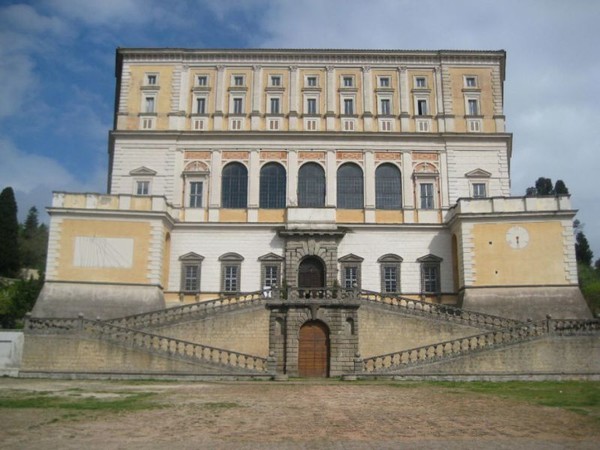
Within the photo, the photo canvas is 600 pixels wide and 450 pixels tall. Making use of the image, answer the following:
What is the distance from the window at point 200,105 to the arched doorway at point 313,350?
1677 centimetres

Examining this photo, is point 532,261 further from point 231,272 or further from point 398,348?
point 231,272

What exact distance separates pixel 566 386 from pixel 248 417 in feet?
47.8

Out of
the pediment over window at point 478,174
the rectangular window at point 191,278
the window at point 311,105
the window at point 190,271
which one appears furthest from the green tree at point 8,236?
the pediment over window at point 478,174

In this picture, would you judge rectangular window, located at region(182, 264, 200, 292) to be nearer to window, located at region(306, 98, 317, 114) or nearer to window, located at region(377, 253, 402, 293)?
Result: window, located at region(377, 253, 402, 293)

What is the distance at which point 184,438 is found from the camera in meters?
11.1

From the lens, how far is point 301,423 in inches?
508

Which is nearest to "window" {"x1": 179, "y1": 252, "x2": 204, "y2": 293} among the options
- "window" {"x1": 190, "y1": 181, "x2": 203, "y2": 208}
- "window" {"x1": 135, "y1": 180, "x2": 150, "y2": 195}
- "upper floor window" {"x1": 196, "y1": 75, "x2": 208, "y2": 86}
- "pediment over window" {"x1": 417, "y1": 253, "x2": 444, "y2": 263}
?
"window" {"x1": 190, "y1": 181, "x2": 203, "y2": 208}

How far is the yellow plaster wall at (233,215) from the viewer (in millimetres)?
36812

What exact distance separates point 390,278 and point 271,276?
23.1 ft

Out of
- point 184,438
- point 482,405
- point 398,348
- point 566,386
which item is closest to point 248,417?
point 184,438

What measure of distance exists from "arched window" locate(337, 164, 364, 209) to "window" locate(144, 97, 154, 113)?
41.7 feet

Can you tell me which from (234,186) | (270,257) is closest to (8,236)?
(234,186)

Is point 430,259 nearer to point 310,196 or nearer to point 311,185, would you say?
point 310,196

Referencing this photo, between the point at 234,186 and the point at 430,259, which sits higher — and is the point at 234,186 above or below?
above
